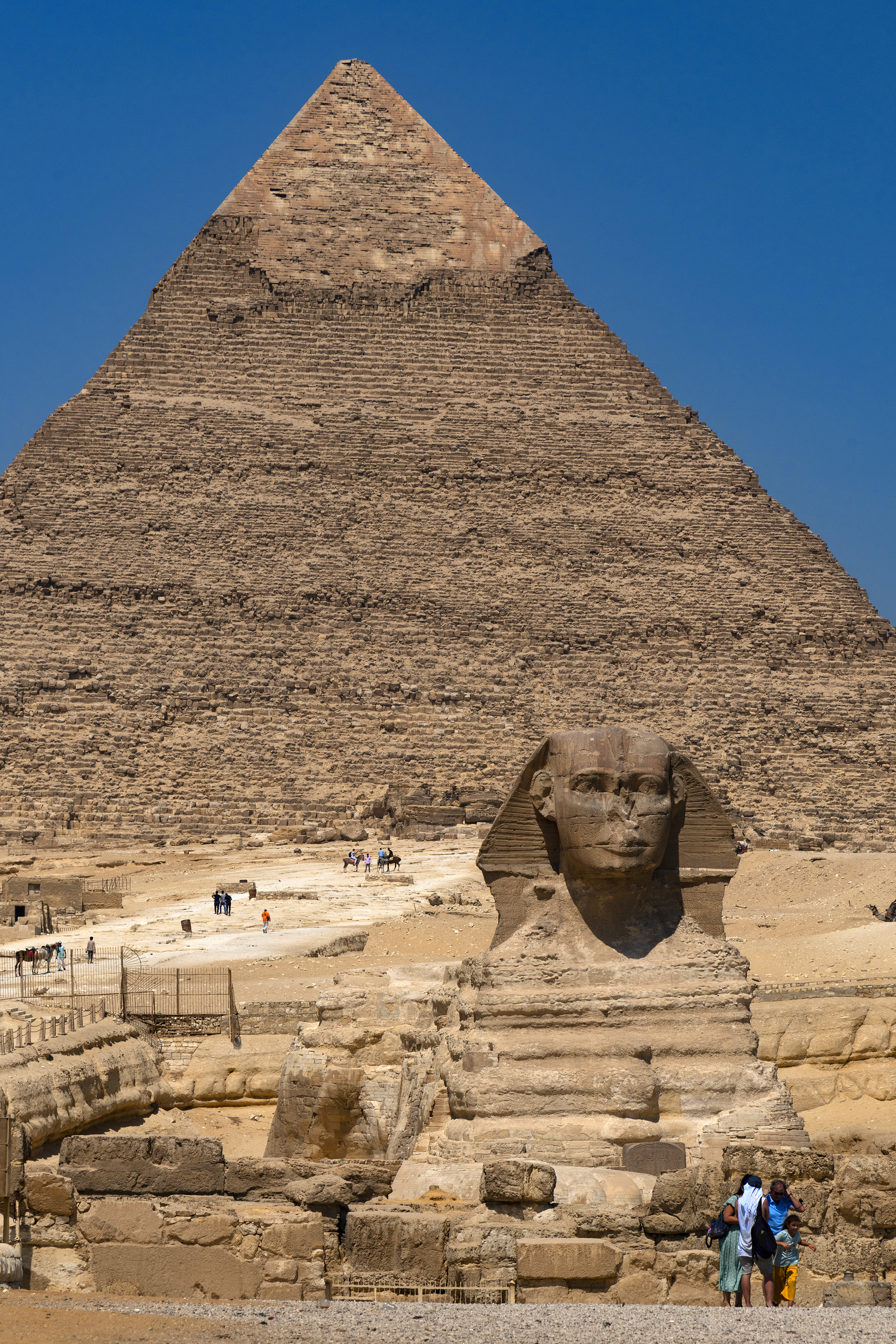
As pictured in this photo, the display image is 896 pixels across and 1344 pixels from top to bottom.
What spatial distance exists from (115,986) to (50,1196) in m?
5.98

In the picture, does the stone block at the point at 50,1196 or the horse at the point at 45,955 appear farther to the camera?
the horse at the point at 45,955

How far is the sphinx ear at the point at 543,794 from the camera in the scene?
5.17 meters

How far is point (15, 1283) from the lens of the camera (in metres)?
3.68

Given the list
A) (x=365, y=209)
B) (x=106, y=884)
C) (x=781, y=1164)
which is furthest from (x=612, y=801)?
(x=365, y=209)

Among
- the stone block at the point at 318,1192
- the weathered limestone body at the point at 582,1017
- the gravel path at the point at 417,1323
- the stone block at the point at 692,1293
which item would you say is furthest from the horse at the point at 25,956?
the stone block at the point at 692,1293

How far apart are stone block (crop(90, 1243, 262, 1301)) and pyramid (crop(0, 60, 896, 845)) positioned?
4425 centimetres

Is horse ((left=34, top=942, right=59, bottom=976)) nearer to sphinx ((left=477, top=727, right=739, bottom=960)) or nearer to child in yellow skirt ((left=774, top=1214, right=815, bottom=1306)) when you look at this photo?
sphinx ((left=477, top=727, right=739, bottom=960))

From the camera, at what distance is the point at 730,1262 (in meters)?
3.75

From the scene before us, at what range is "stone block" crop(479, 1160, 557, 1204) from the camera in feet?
13.0

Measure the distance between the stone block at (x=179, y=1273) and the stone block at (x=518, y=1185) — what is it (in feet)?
1.64

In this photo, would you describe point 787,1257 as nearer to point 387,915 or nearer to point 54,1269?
point 54,1269

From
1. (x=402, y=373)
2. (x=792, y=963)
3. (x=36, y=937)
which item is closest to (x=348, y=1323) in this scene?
(x=792, y=963)

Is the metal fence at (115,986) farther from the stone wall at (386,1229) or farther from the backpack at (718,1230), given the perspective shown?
the backpack at (718,1230)

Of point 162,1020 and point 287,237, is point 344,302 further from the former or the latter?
point 162,1020
